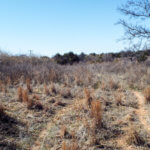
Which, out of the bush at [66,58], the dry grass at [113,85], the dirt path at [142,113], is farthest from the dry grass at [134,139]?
the bush at [66,58]

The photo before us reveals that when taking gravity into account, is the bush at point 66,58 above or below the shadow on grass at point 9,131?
above

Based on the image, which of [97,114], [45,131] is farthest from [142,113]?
[45,131]

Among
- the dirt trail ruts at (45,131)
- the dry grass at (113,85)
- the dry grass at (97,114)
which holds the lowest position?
the dirt trail ruts at (45,131)

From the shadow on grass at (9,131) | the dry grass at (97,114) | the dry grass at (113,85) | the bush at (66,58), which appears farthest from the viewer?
the bush at (66,58)

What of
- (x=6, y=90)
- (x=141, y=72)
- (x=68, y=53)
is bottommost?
(x=6, y=90)

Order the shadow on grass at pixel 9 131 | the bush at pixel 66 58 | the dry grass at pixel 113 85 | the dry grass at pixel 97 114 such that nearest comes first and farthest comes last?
the shadow on grass at pixel 9 131, the dry grass at pixel 97 114, the dry grass at pixel 113 85, the bush at pixel 66 58

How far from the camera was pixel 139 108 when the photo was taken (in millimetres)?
4922

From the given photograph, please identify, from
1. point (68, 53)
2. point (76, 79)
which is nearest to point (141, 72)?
point (76, 79)

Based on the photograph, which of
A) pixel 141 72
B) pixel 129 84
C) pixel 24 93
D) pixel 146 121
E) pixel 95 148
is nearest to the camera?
pixel 95 148

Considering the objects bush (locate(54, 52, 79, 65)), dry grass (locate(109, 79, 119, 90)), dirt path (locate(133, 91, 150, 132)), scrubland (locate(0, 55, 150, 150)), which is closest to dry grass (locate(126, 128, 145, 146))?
scrubland (locate(0, 55, 150, 150))

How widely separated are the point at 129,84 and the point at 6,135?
18.5 ft

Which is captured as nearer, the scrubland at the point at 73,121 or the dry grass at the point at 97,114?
the scrubland at the point at 73,121

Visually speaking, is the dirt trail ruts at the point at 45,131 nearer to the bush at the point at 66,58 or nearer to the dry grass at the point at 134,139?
the dry grass at the point at 134,139

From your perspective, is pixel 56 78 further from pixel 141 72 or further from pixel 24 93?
pixel 141 72
